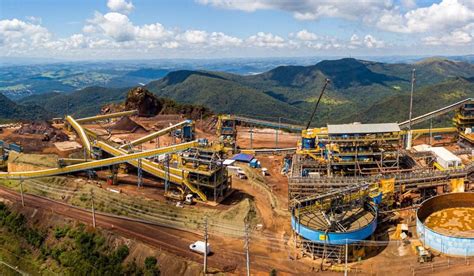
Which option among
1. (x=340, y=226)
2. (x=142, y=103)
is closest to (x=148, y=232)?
(x=340, y=226)

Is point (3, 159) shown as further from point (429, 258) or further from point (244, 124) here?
point (429, 258)

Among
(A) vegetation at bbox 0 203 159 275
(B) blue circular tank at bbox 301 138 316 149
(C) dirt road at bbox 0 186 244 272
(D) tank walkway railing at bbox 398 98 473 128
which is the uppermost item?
(D) tank walkway railing at bbox 398 98 473 128

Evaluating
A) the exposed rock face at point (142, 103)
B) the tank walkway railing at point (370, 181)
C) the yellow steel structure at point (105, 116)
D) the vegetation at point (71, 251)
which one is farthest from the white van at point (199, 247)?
the exposed rock face at point (142, 103)

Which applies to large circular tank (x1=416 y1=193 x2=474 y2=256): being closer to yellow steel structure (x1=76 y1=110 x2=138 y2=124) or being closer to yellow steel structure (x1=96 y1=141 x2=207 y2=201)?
yellow steel structure (x1=96 y1=141 x2=207 y2=201)

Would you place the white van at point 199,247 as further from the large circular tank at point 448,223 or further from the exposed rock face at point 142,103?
the exposed rock face at point 142,103

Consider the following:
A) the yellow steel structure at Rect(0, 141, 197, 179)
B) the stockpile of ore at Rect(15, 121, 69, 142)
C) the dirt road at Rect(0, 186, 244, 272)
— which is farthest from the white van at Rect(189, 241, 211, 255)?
the stockpile of ore at Rect(15, 121, 69, 142)

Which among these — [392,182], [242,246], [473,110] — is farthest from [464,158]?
[242,246]
